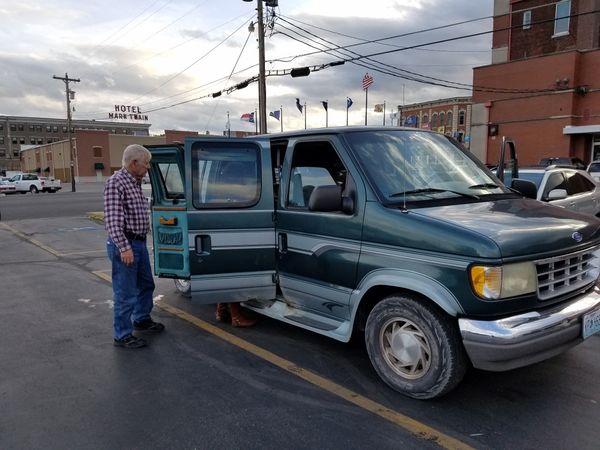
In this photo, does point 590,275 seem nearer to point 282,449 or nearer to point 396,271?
point 396,271

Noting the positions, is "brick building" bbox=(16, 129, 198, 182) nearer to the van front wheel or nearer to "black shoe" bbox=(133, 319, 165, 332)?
"black shoe" bbox=(133, 319, 165, 332)

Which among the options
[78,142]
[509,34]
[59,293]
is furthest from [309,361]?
[78,142]

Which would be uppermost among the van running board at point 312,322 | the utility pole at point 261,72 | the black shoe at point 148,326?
the utility pole at point 261,72

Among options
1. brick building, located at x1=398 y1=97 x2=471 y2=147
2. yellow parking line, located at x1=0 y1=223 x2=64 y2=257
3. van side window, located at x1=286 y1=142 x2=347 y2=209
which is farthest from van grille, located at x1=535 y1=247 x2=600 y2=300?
brick building, located at x1=398 y1=97 x2=471 y2=147

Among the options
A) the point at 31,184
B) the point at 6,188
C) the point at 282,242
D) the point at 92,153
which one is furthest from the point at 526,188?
the point at 92,153

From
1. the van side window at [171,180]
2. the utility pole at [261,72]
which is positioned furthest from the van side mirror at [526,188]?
the utility pole at [261,72]

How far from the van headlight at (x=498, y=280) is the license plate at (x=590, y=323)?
660 millimetres

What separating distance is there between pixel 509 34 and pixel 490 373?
116 feet

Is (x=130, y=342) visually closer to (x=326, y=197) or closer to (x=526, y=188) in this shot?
(x=326, y=197)

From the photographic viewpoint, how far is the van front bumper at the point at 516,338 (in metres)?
2.97

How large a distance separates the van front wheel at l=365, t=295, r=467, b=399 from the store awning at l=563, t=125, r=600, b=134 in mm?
28207

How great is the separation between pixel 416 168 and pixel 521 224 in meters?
1.02

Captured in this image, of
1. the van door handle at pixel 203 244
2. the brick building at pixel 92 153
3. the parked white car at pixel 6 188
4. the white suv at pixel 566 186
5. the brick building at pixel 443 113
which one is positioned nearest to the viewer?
the van door handle at pixel 203 244

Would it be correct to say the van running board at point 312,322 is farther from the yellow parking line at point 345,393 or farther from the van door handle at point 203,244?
the van door handle at point 203,244
